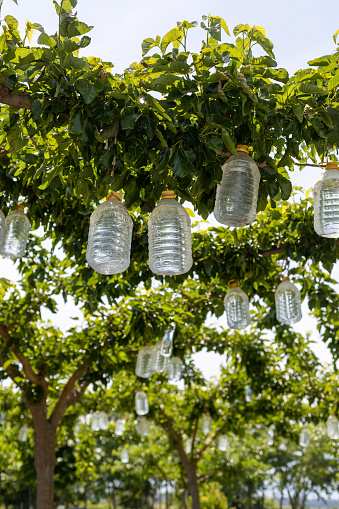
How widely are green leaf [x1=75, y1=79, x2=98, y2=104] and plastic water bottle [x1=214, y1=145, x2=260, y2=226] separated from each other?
65 centimetres

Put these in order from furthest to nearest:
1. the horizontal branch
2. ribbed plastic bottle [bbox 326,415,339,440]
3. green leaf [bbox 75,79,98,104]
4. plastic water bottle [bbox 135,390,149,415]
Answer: ribbed plastic bottle [bbox 326,415,339,440] → plastic water bottle [bbox 135,390,149,415] → the horizontal branch → green leaf [bbox 75,79,98,104]

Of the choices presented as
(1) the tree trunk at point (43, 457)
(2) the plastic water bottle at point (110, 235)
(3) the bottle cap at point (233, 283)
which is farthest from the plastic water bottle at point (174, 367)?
(2) the plastic water bottle at point (110, 235)

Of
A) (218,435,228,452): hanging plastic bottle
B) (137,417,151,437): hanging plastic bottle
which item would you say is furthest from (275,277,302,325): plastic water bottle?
(218,435,228,452): hanging plastic bottle

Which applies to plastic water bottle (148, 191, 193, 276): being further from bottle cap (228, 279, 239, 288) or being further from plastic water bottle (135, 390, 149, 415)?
plastic water bottle (135, 390, 149, 415)

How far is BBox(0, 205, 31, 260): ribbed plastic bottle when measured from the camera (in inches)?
127

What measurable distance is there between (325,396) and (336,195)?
23.5 feet

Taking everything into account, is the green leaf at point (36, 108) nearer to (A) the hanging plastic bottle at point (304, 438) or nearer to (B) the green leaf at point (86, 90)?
(B) the green leaf at point (86, 90)

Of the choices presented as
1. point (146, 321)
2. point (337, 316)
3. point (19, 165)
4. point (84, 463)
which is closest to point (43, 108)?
point (19, 165)

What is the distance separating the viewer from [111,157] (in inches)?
88.0

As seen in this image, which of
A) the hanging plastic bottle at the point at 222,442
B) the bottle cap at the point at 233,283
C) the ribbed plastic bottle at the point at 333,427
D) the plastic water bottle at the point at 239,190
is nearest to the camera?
the plastic water bottle at the point at 239,190

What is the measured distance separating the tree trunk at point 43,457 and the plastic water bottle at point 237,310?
12.3ft

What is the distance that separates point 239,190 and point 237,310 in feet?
6.03

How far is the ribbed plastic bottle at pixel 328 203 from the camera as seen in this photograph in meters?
2.28

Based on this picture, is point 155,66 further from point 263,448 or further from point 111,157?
point 263,448
